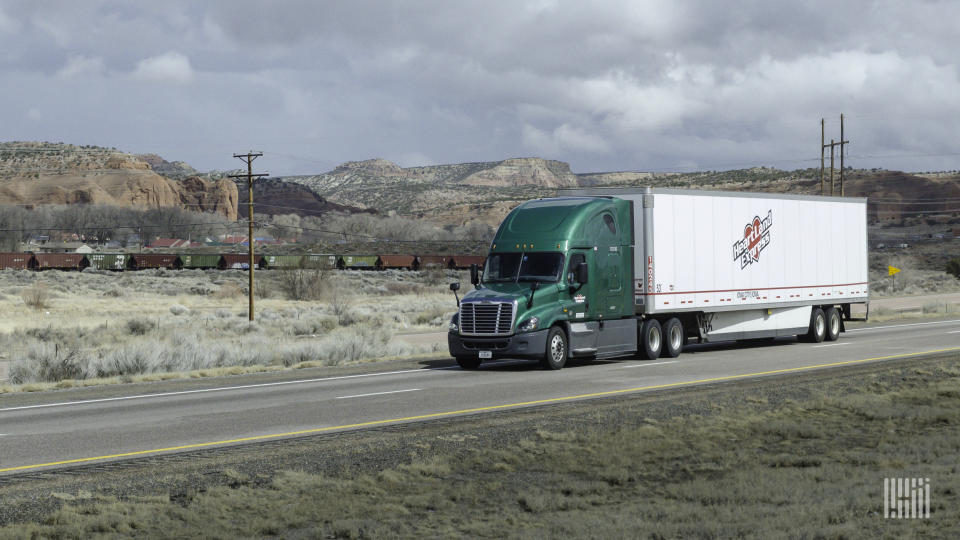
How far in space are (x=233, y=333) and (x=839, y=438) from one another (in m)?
29.3

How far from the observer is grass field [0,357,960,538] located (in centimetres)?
754

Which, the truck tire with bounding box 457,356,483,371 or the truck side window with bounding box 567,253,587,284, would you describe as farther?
the truck tire with bounding box 457,356,483,371

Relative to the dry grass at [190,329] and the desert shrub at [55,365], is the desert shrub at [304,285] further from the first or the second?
the desert shrub at [55,365]

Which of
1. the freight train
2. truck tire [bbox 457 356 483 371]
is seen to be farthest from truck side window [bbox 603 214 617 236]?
the freight train

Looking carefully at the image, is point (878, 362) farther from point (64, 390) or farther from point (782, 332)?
point (64, 390)

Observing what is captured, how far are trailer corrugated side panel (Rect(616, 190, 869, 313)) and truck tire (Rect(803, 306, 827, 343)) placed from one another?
421 mm

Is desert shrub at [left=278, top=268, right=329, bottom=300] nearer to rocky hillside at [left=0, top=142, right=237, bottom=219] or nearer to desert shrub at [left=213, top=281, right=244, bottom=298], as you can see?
desert shrub at [left=213, top=281, right=244, bottom=298]

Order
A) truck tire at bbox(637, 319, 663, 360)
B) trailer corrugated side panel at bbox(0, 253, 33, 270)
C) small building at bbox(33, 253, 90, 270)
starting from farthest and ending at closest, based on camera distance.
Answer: small building at bbox(33, 253, 90, 270) → trailer corrugated side panel at bbox(0, 253, 33, 270) → truck tire at bbox(637, 319, 663, 360)

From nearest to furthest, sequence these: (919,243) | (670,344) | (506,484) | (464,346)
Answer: (506,484) → (464,346) → (670,344) → (919,243)

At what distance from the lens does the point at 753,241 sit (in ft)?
86.0

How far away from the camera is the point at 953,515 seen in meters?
7.34

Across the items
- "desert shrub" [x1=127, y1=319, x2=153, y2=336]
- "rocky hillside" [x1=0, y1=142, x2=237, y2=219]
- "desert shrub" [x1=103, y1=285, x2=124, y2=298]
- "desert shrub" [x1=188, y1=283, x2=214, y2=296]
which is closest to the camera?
"desert shrub" [x1=127, y1=319, x2=153, y2=336]

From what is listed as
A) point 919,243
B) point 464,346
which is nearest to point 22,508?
point 464,346

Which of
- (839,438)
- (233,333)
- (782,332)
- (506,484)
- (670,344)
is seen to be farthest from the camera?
(233,333)
